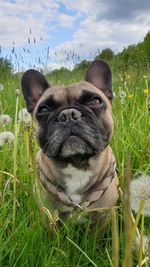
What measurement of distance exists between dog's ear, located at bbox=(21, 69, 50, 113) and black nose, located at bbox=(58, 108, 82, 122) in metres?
0.50

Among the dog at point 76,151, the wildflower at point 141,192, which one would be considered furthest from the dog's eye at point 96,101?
the wildflower at point 141,192

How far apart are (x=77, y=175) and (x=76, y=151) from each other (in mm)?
188

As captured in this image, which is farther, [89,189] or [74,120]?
[89,189]

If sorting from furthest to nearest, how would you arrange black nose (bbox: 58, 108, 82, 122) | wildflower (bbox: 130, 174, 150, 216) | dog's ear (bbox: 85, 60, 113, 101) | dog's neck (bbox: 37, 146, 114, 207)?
dog's ear (bbox: 85, 60, 113, 101), dog's neck (bbox: 37, 146, 114, 207), black nose (bbox: 58, 108, 82, 122), wildflower (bbox: 130, 174, 150, 216)

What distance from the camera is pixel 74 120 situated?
2295mm

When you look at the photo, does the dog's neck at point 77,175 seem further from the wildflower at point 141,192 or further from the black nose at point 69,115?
the wildflower at point 141,192

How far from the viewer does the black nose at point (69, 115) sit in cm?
228

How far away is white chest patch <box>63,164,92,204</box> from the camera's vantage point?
242 cm

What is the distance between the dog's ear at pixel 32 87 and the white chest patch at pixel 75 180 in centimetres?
54

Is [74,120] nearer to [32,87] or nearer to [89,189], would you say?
[89,189]

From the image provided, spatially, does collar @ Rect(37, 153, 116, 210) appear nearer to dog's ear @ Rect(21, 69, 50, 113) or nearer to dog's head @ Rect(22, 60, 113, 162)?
dog's head @ Rect(22, 60, 113, 162)

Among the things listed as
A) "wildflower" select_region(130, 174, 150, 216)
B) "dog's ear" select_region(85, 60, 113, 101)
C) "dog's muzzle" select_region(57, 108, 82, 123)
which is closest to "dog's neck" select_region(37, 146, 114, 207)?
"dog's muzzle" select_region(57, 108, 82, 123)

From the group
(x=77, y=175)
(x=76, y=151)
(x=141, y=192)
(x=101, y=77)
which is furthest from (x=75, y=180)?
(x=141, y=192)

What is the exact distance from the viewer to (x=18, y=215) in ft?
7.55
